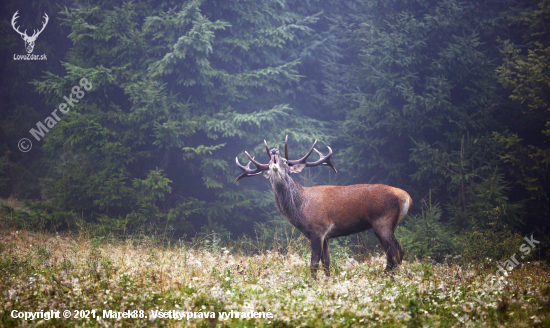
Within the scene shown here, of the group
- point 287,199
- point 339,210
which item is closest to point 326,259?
point 339,210

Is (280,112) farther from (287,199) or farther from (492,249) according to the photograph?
(492,249)

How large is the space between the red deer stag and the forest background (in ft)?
14.4

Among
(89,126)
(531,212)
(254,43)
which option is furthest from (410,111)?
(89,126)

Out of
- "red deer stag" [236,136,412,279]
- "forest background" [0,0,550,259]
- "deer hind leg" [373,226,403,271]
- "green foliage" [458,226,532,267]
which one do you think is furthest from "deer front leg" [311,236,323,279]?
"forest background" [0,0,550,259]

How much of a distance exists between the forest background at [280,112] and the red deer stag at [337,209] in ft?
14.4

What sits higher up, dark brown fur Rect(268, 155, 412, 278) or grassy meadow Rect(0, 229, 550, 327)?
dark brown fur Rect(268, 155, 412, 278)

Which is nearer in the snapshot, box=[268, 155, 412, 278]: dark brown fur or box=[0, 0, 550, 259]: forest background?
box=[268, 155, 412, 278]: dark brown fur

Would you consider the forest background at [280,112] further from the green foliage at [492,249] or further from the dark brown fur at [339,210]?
the dark brown fur at [339,210]

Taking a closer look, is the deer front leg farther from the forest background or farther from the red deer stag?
the forest background

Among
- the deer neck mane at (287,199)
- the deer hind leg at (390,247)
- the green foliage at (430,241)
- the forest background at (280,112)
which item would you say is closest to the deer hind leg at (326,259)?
the deer neck mane at (287,199)

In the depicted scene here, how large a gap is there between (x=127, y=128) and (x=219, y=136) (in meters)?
3.41

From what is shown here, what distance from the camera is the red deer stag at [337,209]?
6348mm

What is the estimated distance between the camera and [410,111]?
1306 cm

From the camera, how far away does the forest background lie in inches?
464
